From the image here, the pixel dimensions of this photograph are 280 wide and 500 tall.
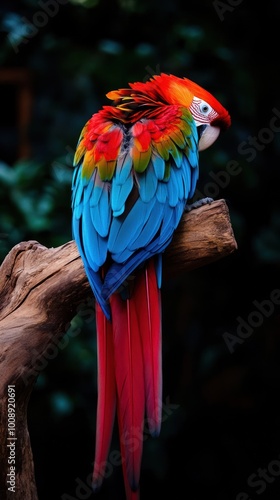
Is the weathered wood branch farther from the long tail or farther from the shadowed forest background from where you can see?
the shadowed forest background

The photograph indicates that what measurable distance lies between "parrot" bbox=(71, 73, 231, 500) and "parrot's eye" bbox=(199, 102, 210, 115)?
43 mm

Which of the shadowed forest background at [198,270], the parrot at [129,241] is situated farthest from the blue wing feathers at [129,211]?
the shadowed forest background at [198,270]

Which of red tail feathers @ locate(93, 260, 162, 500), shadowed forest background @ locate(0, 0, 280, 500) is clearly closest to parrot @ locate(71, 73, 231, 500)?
red tail feathers @ locate(93, 260, 162, 500)

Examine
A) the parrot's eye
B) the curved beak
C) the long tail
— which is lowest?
the long tail

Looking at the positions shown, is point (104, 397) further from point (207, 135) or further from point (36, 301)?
point (207, 135)

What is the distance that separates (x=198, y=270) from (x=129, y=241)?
116 centimetres

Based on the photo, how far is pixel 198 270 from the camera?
7.70 feet

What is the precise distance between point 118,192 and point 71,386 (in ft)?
3.55

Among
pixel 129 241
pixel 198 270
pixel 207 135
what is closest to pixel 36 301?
pixel 129 241

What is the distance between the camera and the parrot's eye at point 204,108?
4.56 ft

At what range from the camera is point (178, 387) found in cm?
233

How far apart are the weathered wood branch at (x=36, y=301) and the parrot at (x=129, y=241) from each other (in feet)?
0.21

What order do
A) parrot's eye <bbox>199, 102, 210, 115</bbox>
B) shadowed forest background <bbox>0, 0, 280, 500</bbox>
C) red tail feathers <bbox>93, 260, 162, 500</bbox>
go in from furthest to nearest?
1. shadowed forest background <bbox>0, 0, 280, 500</bbox>
2. parrot's eye <bbox>199, 102, 210, 115</bbox>
3. red tail feathers <bbox>93, 260, 162, 500</bbox>

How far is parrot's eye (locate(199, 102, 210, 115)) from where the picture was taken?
1.39 metres
